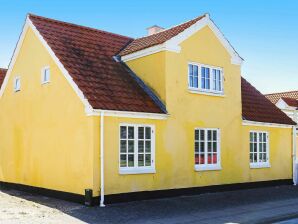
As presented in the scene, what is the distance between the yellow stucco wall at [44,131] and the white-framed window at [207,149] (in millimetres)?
4692

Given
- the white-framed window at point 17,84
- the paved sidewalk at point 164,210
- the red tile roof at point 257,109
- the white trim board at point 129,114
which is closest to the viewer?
the paved sidewalk at point 164,210

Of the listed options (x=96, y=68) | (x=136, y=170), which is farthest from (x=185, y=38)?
(x=136, y=170)

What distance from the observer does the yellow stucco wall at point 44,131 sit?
1396cm

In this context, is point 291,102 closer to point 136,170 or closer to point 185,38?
point 185,38

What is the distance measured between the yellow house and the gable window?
1.6 inches

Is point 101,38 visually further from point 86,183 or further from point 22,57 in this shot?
point 86,183

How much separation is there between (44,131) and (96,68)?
3037mm

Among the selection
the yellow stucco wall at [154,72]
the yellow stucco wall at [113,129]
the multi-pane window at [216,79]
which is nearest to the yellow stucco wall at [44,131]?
the yellow stucco wall at [113,129]

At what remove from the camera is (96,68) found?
15969 millimetres

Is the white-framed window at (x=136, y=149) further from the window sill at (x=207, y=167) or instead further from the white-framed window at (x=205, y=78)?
the white-framed window at (x=205, y=78)

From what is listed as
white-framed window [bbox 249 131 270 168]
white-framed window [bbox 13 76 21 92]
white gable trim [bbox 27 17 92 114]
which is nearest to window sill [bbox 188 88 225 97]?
white-framed window [bbox 249 131 270 168]

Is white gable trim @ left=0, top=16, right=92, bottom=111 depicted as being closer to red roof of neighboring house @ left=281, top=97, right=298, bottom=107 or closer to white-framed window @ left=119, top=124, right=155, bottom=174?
white-framed window @ left=119, top=124, right=155, bottom=174

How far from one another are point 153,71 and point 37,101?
4638 mm

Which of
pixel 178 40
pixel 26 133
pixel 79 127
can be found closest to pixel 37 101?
pixel 26 133
